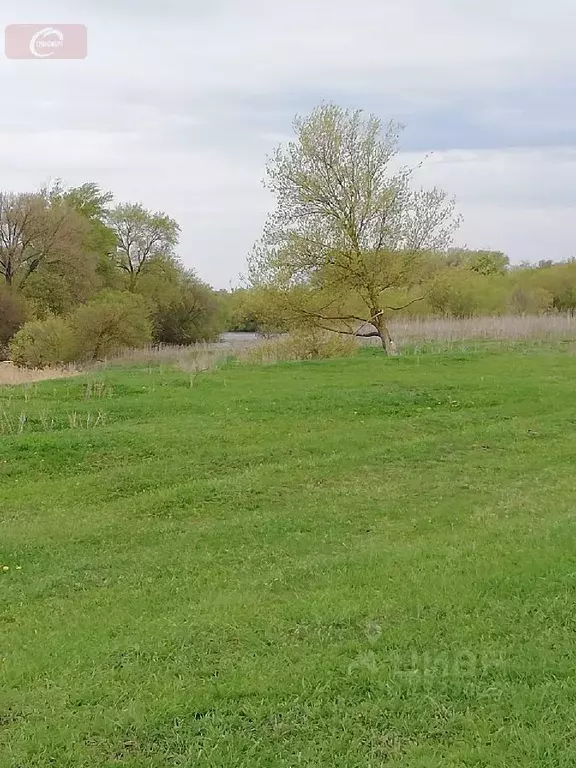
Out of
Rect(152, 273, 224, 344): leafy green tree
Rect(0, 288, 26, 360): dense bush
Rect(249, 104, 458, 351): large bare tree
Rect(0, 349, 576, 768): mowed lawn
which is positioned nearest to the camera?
Rect(0, 349, 576, 768): mowed lawn

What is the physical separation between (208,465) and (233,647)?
13.5ft

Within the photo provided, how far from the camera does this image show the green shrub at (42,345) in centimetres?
2748

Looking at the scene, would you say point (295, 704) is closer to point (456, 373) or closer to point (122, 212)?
point (456, 373)

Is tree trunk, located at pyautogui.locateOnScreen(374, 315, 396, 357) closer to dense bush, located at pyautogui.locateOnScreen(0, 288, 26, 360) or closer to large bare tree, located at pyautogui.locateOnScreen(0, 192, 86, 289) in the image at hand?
dense bush, located at pyautogui.locateOnScreen(0, 288, 26, 360)

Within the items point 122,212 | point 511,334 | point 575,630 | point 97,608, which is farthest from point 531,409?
point 122,212

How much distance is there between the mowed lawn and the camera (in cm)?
292

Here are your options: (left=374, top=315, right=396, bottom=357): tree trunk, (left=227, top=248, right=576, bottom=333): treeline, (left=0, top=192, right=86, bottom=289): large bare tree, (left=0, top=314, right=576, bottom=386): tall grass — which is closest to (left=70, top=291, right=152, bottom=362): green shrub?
(left=0, top=314, right=576, bottom=386): tall grass

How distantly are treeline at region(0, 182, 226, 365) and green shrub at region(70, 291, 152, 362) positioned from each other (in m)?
0.04

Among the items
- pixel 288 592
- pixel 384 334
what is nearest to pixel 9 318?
pixel 384 334

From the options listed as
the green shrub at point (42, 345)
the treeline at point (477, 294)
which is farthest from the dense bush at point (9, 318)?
the treeline at point (477, 294)

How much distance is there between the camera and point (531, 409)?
1035cm

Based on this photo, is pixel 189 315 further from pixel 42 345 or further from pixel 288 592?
pixel 288 592

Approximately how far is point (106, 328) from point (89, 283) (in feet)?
24.1

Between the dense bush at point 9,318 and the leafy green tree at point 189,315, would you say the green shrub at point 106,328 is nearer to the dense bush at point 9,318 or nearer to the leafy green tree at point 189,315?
the dense bush at point 9,318
